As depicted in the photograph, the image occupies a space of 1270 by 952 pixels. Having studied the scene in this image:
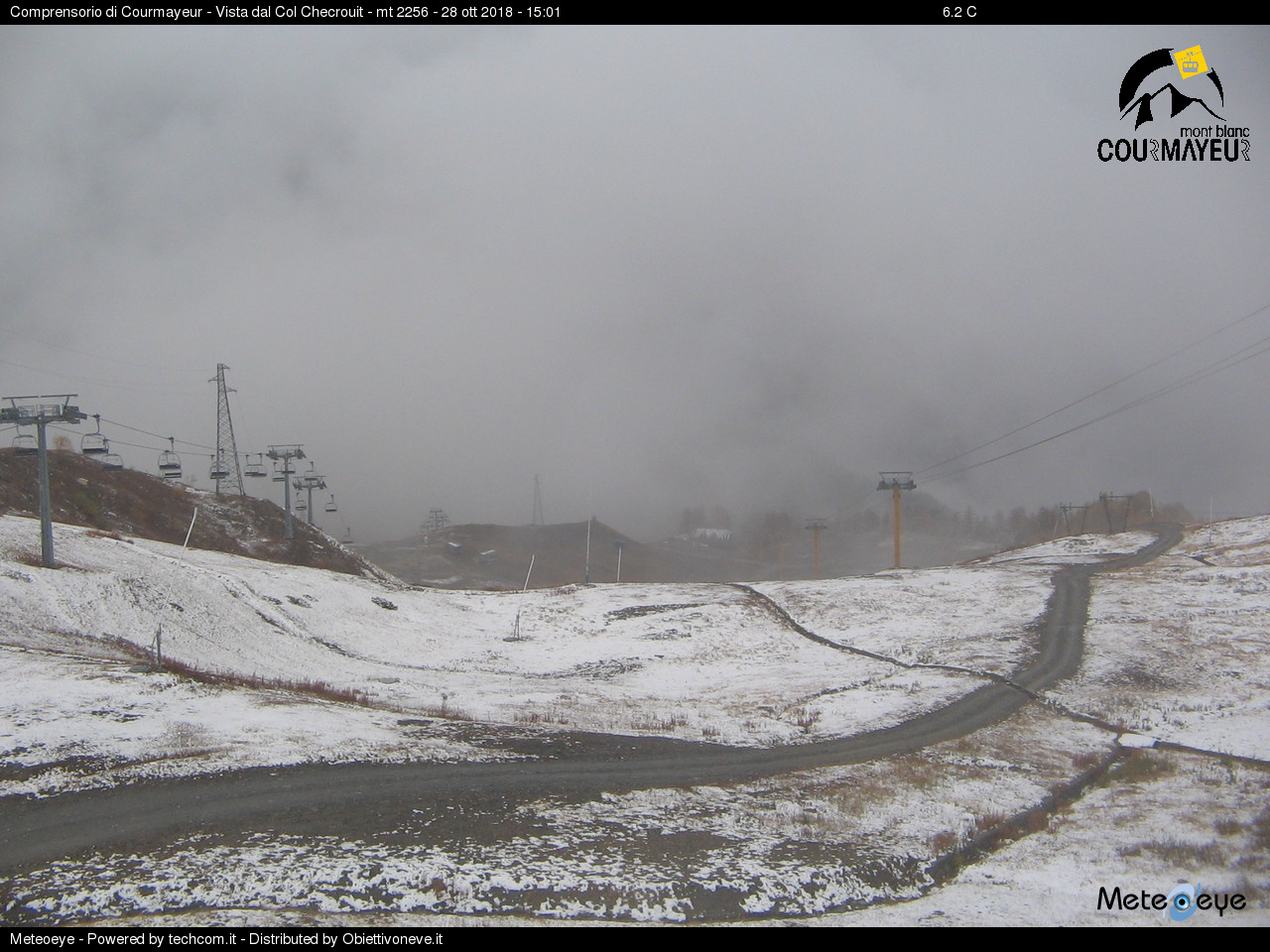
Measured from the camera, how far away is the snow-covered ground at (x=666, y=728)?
1364 cm

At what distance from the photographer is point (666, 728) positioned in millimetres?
27531

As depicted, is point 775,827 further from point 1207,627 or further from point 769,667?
point 1207,627

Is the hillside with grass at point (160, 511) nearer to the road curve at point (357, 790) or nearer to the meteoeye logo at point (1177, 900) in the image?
the road curve at point (357, 790)

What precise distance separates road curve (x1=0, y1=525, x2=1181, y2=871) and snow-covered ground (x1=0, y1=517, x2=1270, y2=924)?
0.79 meters

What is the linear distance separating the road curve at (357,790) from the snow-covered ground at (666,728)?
0.79 m

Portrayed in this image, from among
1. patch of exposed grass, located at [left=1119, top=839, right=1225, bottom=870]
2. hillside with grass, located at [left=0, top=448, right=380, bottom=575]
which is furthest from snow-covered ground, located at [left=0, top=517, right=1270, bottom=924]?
hillside with grass, located at [left=0, top=448, right=380, bottom=575]

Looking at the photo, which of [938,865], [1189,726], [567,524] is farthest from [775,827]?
[567,524]

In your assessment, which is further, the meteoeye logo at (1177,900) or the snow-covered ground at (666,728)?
the snow-covered ground at (666,728)

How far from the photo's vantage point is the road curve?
14.8m

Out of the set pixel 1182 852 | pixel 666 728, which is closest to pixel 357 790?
pixel 666 728

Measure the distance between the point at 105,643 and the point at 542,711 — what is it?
18.1 metres

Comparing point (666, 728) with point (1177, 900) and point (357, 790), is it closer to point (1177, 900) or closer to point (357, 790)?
point (357, 790)

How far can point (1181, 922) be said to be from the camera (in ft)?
40.1

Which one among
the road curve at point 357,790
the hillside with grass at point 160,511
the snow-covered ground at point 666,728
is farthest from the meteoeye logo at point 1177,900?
the hillside with grass at point 160,511
